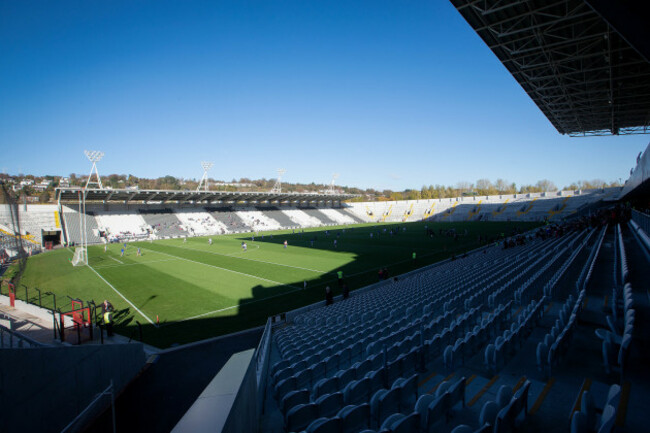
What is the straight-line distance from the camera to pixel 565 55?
12648 millimetres

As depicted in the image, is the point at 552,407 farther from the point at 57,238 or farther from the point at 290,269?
the point at 57,238

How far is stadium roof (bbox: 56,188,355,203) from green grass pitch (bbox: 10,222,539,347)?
1338 cm

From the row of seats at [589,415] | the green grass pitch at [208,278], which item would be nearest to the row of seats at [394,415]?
the row of seats at [589,415]

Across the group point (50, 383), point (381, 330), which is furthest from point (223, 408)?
point (381, 330)

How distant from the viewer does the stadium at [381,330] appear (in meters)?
3.73

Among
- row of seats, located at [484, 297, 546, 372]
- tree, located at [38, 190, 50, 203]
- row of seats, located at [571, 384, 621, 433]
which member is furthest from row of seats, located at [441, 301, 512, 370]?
tree, located at [38, 190, 50, 203]

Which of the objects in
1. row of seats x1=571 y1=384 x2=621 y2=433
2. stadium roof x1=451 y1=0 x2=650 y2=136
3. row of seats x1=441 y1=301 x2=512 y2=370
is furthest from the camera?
stadium roof x1=451 y1=0 x2=650 y2=136

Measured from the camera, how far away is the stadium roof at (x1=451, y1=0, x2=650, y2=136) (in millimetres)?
10266

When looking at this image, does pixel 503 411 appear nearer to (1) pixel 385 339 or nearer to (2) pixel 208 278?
(1) pixel 385 339

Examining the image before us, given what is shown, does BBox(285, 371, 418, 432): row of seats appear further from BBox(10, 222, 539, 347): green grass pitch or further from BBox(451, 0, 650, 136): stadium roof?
BBox(10, 222, 539, 347): green grass pitch

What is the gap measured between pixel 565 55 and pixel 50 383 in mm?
18962

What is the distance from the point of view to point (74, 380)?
223 inches

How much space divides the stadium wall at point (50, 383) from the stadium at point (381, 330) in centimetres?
3

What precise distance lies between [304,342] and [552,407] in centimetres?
547
